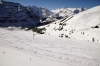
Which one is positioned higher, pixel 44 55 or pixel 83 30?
pixel 83 30

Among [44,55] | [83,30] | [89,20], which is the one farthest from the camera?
[89,20]

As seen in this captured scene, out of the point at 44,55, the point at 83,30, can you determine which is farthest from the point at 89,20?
A: the point at 44,55

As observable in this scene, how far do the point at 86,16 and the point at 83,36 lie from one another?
1754cm

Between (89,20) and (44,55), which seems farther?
(89,20)

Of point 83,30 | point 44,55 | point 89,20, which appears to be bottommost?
point 44,55

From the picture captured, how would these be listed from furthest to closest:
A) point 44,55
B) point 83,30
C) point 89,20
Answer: point 89,20 → point 83,30 → point 44,55

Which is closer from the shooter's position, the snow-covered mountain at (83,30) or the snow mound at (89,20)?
the snow-covered mountain at (83,30)

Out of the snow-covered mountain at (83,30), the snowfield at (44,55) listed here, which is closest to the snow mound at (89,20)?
the snow-covered mountain at (83,30)

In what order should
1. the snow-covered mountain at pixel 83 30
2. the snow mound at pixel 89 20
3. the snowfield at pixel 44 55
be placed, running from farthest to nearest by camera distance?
the snow mound at pixel 89 20
the snow-covered mountain at pixel 83 30
the snowfield at pixel 44 55

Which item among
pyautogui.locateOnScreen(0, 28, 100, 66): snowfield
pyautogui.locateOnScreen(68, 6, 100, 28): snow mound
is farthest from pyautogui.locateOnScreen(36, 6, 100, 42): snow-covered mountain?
pyautogui.locateOnScreen(0, 28, 100, 66): snowfield

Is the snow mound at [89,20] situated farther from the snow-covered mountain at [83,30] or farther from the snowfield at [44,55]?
the snowfield at [44,55]

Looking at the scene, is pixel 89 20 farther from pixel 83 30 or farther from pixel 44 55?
pixel 44 55

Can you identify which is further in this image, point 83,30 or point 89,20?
Answer: point 89,20

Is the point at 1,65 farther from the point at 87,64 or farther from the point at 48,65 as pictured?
the point at 87,64
